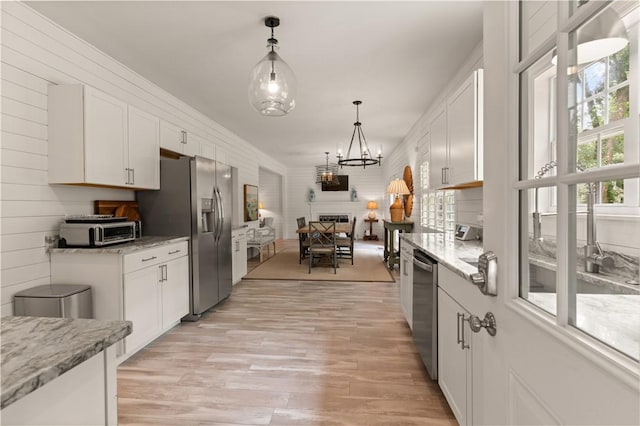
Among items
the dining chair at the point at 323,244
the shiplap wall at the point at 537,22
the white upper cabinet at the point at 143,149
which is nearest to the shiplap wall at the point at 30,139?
the white upper cabinet at the point at 143,149

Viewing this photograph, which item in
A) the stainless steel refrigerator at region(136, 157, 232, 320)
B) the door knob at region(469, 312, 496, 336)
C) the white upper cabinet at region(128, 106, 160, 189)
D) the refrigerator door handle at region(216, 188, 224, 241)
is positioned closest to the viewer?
the door knob at region(469, 312, 496, 336)

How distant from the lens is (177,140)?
398 cm

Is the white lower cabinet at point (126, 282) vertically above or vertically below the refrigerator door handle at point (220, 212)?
below

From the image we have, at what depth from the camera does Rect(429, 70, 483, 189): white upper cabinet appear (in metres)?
2.25

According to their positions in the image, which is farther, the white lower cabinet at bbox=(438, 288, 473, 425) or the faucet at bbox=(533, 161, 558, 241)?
the white lower cabinet at bbox=(438, 288, 473, 425)

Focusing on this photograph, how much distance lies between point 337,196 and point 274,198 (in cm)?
230

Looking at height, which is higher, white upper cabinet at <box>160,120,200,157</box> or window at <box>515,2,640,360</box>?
white upper cabinet at <box>160,120,200,157</box>

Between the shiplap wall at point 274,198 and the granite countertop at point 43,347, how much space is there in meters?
10.2

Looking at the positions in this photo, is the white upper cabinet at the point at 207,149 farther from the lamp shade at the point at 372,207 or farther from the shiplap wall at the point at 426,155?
the lamp shade at the point at 372,207

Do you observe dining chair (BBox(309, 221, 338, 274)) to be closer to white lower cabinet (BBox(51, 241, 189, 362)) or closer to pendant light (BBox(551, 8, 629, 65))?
white lower cabinet (BBox(51, 241, 189, 362))

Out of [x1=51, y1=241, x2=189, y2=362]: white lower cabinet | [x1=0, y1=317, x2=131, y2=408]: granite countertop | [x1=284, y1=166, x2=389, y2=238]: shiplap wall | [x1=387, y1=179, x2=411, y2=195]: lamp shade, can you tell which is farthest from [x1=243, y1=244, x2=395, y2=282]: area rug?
[x1=0, y1=317, x2=131, y2=408]: granite countertop

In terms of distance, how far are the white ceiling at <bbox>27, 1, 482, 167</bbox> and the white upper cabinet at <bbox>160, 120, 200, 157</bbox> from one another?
1.50 ft

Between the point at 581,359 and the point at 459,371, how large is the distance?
4.22 ft

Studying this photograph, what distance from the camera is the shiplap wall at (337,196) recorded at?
35.8 feet
